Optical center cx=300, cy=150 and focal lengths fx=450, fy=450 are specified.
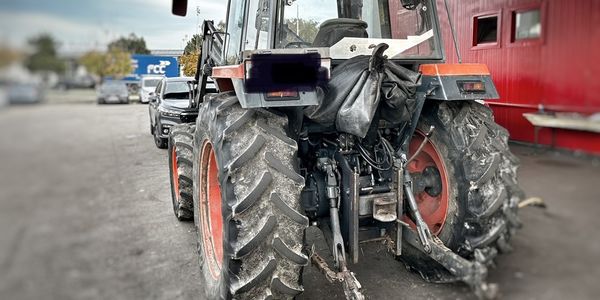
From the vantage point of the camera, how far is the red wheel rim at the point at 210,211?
3387 millimetres

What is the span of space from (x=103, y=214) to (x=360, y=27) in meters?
2.47

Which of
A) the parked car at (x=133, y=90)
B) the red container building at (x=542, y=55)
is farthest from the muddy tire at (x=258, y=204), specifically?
the red container building at (x=542, y=55)

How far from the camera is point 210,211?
11.7 ft

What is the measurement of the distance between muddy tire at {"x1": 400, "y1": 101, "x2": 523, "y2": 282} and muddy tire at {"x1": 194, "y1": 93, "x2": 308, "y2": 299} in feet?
2.89

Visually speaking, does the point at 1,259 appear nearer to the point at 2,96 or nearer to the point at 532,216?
the point at 2,96

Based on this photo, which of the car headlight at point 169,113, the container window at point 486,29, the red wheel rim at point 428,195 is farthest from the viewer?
the car headlight at point 169,113

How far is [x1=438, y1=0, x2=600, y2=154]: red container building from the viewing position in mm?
904

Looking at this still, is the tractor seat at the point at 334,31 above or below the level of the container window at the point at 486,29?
above

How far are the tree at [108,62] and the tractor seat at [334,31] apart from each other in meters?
2.08

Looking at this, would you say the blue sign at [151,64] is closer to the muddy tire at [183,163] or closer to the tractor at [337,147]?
the tractor at [337,147]

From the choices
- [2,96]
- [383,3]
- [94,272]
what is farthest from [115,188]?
[383,3]

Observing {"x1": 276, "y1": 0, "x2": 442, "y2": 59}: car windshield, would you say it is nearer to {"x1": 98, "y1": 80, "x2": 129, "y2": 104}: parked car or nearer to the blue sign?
the blue sign

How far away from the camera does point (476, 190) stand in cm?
217

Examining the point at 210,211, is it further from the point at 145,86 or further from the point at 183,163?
the point at 145,86
